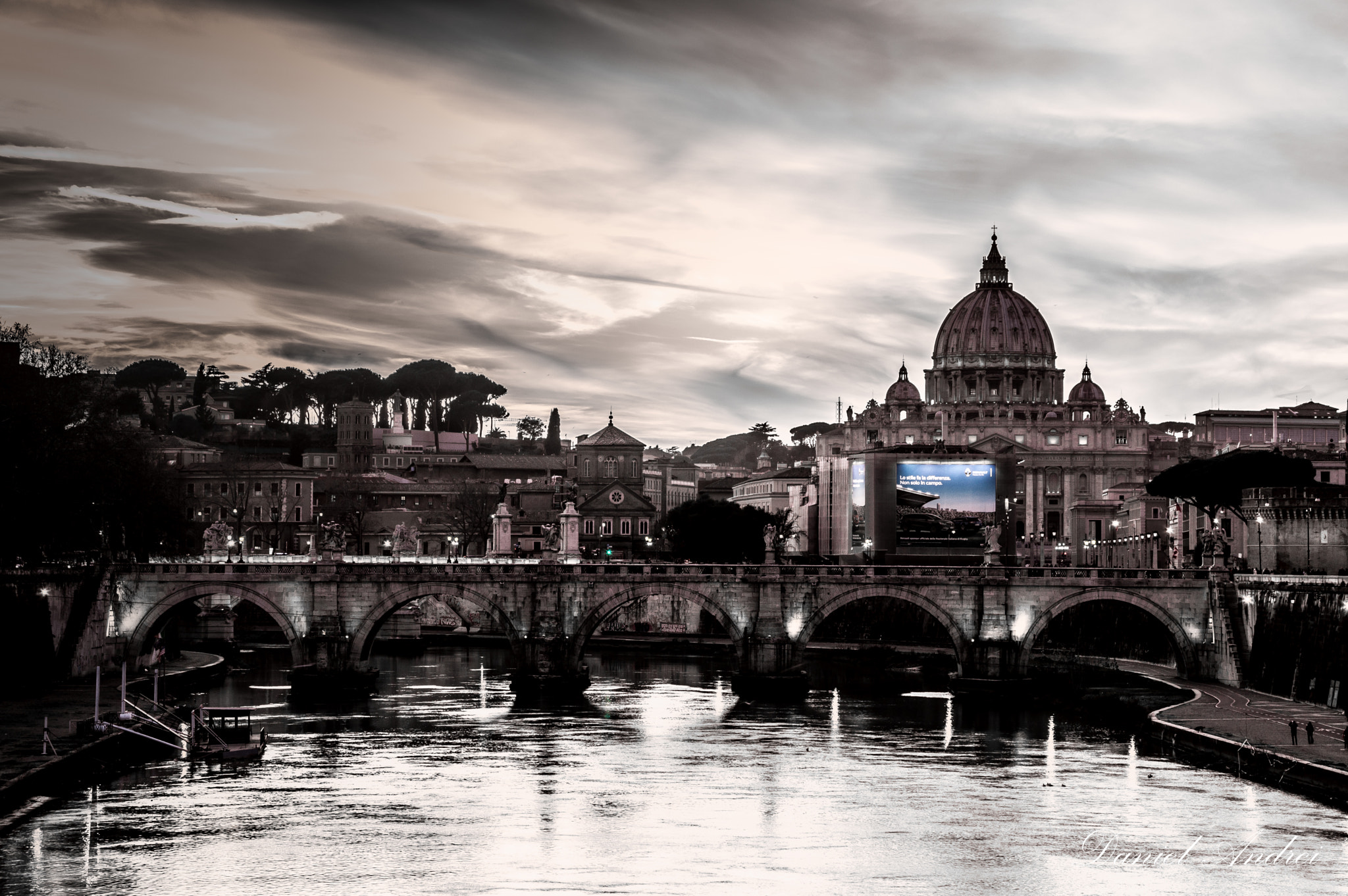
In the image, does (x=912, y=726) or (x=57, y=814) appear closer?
(x=57, y=814)

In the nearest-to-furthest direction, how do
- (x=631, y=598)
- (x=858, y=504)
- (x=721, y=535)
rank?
(x=631, y=598) → (x=858, y=504) → (x=721, y=535)

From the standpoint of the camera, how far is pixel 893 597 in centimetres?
7638

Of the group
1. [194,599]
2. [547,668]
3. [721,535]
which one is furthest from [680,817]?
[721,535]

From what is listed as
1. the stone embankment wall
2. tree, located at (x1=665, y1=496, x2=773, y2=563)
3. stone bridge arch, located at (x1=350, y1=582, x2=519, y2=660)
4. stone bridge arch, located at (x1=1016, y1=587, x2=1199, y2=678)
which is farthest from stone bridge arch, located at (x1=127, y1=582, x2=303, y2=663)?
tree, located at (x1=665, y1=496, x2=773, y2=563)

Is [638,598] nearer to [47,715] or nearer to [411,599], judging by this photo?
[411,599]

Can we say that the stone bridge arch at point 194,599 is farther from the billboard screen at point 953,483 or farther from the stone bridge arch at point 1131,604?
the billboard screen at point 953,483

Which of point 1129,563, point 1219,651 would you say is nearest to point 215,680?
point 1219,651

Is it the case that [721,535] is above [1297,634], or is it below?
above

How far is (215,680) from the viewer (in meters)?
81.4

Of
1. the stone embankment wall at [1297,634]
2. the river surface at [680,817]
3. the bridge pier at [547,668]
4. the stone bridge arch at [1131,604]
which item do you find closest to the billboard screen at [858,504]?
the stone bridge arch at [1131,604]

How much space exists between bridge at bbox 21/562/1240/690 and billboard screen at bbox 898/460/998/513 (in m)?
26.3

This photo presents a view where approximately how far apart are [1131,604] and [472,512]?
286 feet

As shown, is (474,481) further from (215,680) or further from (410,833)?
(410,833)

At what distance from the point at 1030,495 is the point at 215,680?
4689 inches
